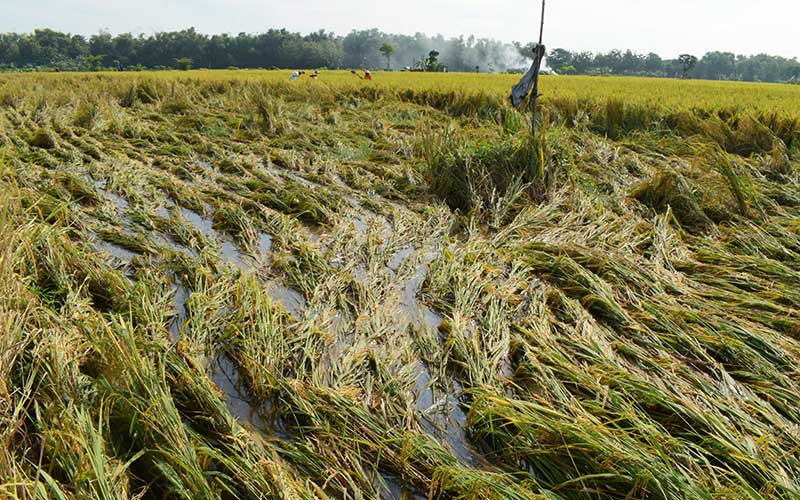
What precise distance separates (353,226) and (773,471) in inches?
120

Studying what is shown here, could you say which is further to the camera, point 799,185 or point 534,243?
point 799,185

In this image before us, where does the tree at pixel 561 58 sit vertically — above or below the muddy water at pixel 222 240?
above

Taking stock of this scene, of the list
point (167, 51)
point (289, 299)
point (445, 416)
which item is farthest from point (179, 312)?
point (167, 51)

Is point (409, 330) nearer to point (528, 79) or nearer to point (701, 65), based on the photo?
point (528, 79)

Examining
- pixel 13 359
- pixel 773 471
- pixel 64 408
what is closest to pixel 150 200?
pixel 13 359

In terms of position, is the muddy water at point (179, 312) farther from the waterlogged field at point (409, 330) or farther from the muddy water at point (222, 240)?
the muddy water at point (222, 240)

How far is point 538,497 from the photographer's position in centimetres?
144

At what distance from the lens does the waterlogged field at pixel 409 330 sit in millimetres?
1543

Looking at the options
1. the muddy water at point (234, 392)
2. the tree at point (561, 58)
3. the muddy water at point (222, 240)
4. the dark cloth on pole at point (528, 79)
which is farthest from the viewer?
the tree at point (561, 58)

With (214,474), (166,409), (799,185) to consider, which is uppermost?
(799,185)

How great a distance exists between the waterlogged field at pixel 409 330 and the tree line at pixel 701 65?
92.5 m

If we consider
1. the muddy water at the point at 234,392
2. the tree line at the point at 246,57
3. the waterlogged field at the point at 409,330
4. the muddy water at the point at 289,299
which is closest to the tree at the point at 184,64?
the tree line at the point at 246,57

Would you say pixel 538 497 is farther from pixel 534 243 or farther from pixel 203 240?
pixel 203 240

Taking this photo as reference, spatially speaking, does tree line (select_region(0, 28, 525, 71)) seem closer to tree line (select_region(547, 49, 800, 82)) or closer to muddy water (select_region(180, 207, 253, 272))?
tree line (select_region(547, 49, 800, 82))
